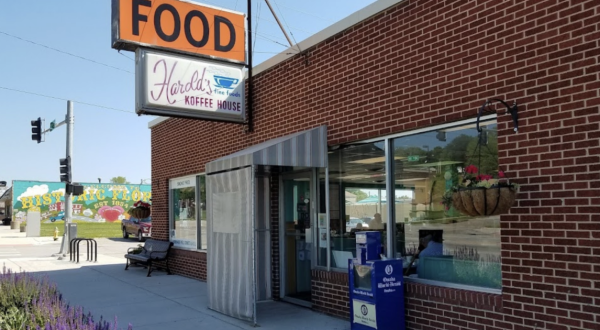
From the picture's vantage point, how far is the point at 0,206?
91.6 m

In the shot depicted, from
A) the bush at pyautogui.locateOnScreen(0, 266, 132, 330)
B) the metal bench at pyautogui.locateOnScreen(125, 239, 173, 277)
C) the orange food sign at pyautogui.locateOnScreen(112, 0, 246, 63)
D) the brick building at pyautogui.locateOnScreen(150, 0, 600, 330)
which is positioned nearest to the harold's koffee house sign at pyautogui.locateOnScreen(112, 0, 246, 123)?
the orange food sign at pyautogui.locateOnScreen(112, 0, 246, 63)

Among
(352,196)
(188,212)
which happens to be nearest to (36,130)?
(188,212)

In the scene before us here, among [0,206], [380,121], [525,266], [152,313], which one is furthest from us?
[0,206]

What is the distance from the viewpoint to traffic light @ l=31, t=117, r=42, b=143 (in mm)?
21391

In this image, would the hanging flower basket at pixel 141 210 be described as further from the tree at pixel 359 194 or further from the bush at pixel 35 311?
the tree at pixel 359 194

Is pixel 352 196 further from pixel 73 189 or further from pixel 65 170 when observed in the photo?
pixel 65 170

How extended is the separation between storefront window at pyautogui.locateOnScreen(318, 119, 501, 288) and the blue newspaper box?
497 millimetres

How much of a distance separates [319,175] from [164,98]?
113 inches

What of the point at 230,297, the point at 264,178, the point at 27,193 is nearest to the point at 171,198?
the point at 264,178

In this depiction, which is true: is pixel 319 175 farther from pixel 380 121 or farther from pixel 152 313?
pixel 152 313

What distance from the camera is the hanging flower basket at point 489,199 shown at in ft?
16.4

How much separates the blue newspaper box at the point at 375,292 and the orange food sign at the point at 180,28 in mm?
4627

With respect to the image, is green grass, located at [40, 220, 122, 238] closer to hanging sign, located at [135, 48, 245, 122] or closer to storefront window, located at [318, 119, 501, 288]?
hanging sign, located at [135, 48, 245, 122]

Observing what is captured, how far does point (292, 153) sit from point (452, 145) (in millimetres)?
2397
